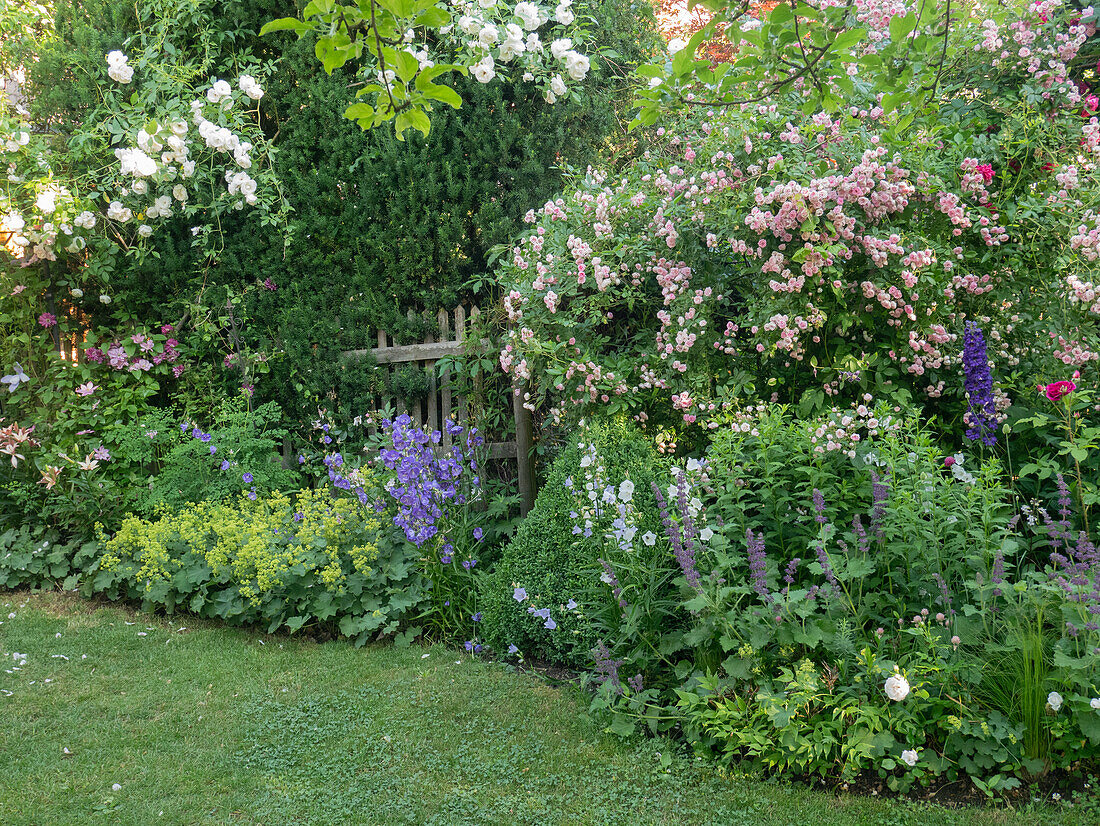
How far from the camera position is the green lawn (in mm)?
2426

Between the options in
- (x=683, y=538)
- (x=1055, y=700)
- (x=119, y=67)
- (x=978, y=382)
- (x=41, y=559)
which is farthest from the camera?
(x=41, y=559)

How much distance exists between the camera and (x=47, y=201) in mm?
4664

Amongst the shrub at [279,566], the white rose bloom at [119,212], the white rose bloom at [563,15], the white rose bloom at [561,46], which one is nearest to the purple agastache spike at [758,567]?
the shrub at [279,566]

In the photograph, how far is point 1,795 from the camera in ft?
8.46

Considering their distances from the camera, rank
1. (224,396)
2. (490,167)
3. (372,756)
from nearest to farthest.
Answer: (372,756)
(490,167)
(224,396)

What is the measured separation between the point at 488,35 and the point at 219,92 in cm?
175

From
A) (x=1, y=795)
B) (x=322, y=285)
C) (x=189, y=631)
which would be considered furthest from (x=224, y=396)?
(x=1, y=795)

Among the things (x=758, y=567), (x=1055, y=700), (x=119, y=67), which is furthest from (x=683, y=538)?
(x=119, y=67)

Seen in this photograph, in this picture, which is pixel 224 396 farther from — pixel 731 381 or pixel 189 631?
pixel 731 381

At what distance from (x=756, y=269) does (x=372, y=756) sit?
8.13ft

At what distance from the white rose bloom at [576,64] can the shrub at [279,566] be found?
267 cm

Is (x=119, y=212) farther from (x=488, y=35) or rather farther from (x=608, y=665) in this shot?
(x=608, y=665)

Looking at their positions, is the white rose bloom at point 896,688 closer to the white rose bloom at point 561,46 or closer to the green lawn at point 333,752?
the green lawn at point 333,752

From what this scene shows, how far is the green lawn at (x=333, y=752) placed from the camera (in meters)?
2.43
